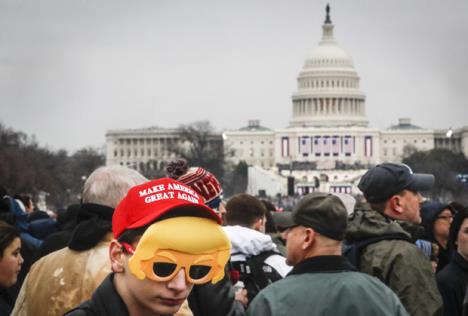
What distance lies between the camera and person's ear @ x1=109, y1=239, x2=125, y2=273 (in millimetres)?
6156

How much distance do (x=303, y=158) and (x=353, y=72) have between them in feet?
55.6

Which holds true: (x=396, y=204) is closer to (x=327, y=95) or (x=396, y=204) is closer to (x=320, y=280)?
(x=320, y=280)

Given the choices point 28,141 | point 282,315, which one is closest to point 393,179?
point 282,315

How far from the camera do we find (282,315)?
743 cm

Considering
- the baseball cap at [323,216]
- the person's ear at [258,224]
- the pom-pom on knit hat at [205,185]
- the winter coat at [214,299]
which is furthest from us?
the person's ear at [258,224]

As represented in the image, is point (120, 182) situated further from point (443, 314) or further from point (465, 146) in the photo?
point (465, 146)

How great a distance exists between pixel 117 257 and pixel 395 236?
296 centimetres

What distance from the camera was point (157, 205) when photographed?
19.9 feet

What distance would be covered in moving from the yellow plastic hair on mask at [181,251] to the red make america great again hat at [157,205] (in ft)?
0.10

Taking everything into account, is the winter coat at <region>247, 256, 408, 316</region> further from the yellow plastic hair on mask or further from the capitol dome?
the capitol dome

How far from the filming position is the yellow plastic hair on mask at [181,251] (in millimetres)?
5902

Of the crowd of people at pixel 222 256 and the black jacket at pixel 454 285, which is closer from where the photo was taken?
the crowd of people at pixel 222 256

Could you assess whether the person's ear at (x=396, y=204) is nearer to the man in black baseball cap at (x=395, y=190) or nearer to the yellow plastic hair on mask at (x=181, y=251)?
the man in black baseball cap at (x=395, y=190)

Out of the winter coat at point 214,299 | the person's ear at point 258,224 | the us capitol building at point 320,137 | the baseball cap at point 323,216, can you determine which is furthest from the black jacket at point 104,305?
the us capitol building at point 320,137
